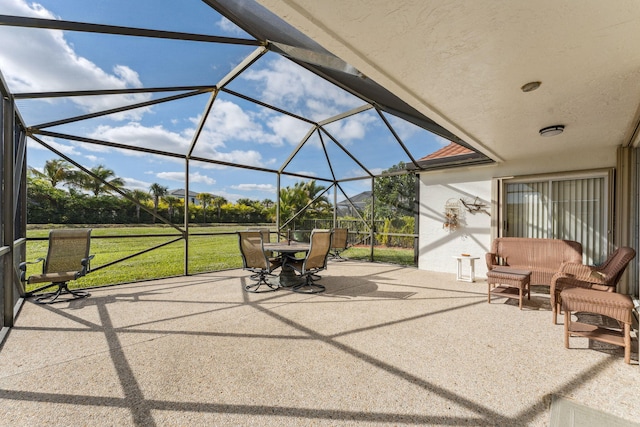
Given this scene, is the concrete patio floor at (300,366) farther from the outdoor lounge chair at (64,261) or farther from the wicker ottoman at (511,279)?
the outdoor lounge chair at (64,261)

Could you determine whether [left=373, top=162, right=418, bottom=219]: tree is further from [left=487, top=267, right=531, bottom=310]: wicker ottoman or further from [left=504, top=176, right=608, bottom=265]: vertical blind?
[left=487, top=267, right=531, bottom=310]: wicker ottoman

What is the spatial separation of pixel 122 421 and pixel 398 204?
30.3ft

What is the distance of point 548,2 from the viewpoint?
5.21 feet

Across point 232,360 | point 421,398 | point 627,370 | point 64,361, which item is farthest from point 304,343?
point 627,370

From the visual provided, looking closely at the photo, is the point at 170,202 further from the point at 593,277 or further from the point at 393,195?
the point at 593,277

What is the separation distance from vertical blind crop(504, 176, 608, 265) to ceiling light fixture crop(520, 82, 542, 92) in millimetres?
3595

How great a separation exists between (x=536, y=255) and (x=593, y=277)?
5.13 ft

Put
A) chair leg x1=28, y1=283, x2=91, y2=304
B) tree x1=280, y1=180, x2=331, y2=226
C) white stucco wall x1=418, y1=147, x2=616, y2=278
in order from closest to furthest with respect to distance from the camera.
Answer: chair leg x1=28, y1=283, x2=91, y2=304
white stucco wall x1=418, y1=147, x2=616, y2=278
tree x1=280, y1=180, x2=331, y2=226

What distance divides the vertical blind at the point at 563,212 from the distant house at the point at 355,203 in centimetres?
444

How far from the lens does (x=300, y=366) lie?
2.28 m

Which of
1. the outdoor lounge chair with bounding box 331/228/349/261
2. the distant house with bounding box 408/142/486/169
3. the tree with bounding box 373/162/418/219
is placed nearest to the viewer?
the distant house with bounding box 408/142/486/169

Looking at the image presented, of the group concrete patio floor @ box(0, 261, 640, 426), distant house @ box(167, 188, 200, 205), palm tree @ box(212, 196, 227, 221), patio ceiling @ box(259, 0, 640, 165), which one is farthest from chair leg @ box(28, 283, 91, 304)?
palm tree @ box(212, 196, 227, 221)

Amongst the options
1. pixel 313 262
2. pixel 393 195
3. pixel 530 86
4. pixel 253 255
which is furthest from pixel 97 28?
pixel 393 195

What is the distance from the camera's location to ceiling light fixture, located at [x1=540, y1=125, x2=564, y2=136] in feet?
12.0
